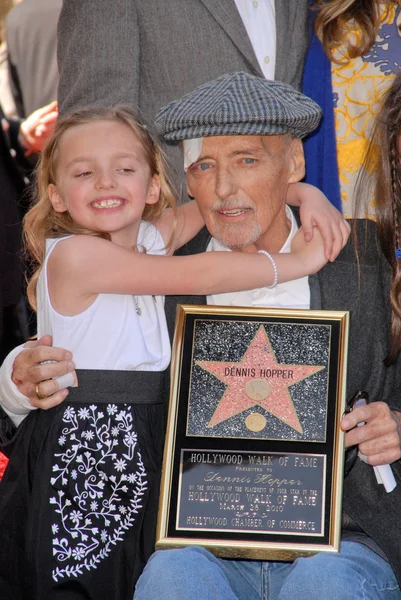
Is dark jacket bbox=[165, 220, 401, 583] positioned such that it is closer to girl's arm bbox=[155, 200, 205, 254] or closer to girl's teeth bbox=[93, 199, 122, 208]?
girl's arm bbox=[155, 200, 205, 254]

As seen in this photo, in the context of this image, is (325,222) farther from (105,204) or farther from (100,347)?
(100,347)

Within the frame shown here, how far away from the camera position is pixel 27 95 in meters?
4.71

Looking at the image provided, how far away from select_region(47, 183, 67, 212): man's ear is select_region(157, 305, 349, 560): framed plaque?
0.48 m

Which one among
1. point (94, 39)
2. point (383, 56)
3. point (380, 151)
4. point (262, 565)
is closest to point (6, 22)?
point (94, 39)

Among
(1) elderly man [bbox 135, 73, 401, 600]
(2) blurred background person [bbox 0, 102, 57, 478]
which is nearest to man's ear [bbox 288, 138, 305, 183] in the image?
(1) elderly man [bbox 135, 73, 401, 600]

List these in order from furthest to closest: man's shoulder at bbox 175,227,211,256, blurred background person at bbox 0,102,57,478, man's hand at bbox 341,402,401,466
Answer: blurred background person at bbox 0,102,57,478
man's shoulder at bbox 175,227,211,256
man's hand at bbox 341,402,401,466

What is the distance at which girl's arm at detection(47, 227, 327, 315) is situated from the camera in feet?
8.45

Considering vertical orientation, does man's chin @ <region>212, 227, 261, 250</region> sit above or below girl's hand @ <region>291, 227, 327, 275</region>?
above

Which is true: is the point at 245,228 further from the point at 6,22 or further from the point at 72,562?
the point at 6,22

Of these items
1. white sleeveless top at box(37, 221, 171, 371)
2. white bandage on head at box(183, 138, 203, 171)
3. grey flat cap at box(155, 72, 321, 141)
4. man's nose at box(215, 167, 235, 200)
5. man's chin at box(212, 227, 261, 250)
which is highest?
grey flat cap at box(155, 72, 321, 141)

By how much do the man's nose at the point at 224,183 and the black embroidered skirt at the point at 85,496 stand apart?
54 cm

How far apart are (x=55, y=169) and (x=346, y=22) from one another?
1134 millimetres

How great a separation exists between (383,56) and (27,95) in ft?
7.20

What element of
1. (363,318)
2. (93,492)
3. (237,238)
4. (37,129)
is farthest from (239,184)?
(37,129)
